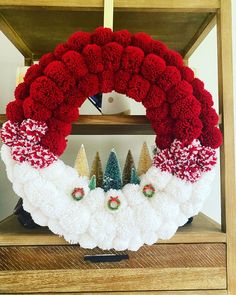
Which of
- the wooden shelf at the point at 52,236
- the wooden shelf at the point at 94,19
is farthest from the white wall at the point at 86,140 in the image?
the wooden shelf at the point at 52,236

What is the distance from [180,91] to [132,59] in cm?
14

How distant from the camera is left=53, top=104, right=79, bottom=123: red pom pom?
0.81 metres

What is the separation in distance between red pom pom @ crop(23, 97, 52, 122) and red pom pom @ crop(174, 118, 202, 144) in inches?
12.8

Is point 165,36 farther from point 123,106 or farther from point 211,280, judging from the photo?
point 211,280

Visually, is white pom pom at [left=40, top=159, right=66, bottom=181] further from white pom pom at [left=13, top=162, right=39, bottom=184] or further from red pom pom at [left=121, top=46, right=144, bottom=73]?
red pom pom at [left=121, top=46, right=144, bottom=73]

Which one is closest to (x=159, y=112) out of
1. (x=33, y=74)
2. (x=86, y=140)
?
(x=33, y=74)

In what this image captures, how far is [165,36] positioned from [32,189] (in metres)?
0.75

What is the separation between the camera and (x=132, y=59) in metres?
0.80

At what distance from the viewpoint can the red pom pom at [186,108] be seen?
2.61 feet

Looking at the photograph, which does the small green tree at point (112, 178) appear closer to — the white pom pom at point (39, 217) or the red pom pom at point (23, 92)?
the white pom pom at point (39, 217)

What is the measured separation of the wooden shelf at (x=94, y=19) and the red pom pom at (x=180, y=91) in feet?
0.82

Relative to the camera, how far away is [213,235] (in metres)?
0.89

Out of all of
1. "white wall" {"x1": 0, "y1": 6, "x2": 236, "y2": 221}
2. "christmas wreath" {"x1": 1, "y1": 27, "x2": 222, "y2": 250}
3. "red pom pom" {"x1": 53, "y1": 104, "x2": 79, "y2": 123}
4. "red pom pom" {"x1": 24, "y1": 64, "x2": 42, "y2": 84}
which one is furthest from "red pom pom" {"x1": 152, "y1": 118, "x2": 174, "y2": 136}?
"white wall" {"x1": 0, "y1": 6, "x2": 236, "y2": 221}

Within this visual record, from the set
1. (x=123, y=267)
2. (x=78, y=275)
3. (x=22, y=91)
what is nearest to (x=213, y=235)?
(x=123, y=267)
